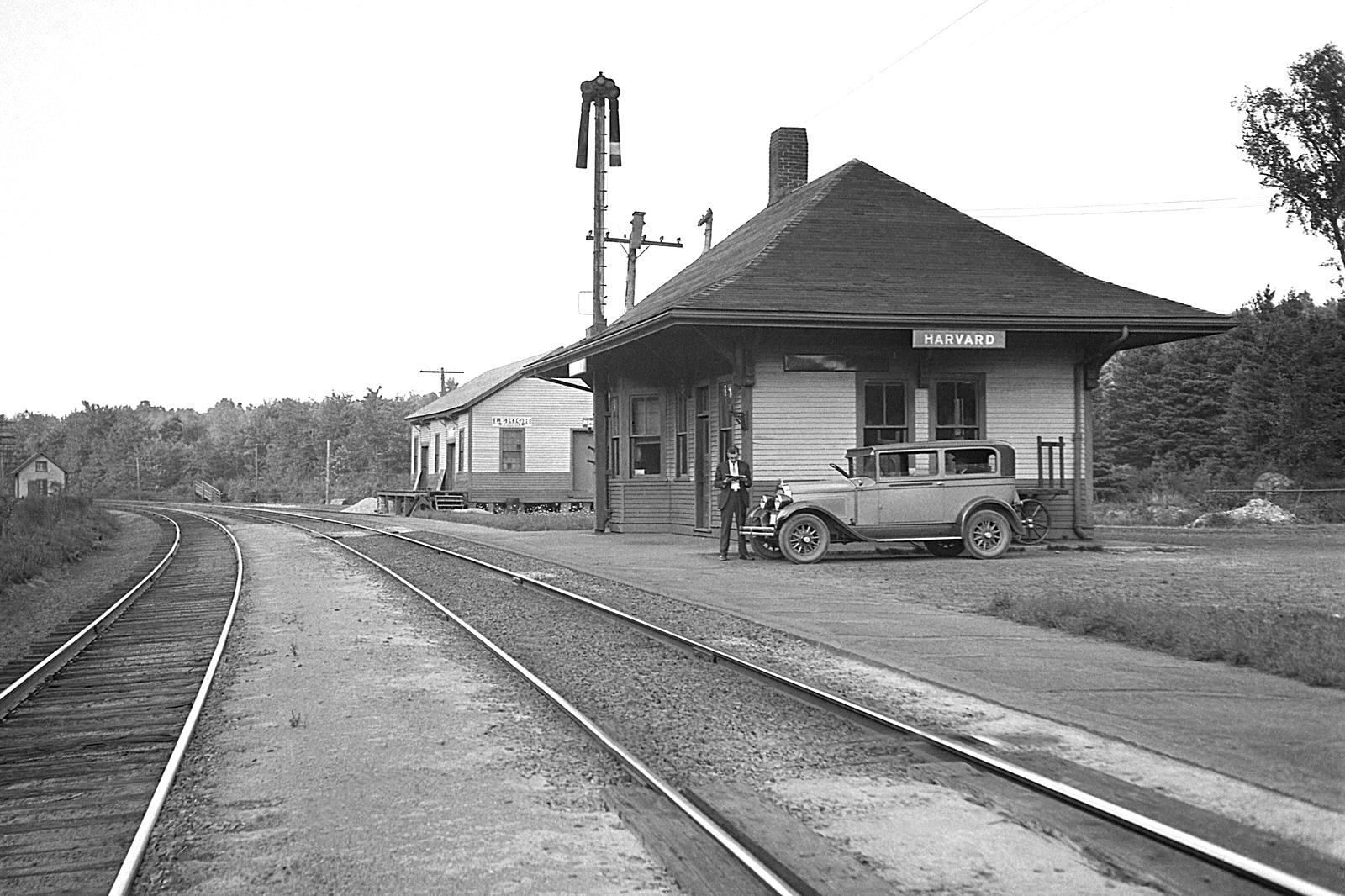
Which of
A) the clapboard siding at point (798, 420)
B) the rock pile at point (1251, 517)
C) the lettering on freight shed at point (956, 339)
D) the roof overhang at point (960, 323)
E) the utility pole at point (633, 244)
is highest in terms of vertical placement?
the utility pole at point (633, 244)

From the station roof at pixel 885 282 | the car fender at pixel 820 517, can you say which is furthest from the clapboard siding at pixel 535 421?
the car fender at pixel 820 517

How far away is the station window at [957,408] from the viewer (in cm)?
2002

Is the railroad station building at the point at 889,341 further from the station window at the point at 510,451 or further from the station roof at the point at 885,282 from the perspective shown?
the station window at the point at 510,451

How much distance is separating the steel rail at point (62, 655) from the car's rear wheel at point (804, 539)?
8.32 meters

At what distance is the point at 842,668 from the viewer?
8.61m

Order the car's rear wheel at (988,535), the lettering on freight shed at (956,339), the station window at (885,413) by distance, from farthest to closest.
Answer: the station window at (885,413)
the lettering on freight shed at (956,339)
the car's rear wheel at (988,535)

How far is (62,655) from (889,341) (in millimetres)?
13656

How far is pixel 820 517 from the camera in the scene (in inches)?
661

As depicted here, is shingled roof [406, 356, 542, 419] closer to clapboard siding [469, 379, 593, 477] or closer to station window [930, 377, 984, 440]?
clapboard siding [469, 379, 593, 477]

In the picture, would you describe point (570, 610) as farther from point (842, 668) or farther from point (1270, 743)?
point (1270, 743)

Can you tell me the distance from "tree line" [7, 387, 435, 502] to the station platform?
5318 centimetres

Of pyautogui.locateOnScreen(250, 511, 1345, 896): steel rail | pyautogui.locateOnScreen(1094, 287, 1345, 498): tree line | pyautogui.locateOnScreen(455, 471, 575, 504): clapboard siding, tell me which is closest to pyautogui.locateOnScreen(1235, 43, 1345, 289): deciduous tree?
pyautogui.locateOnScreen(1094, 287, 1345, 498): tree line

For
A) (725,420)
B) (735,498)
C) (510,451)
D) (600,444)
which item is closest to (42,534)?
(600,444)

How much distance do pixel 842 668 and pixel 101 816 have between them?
508 centimetres
